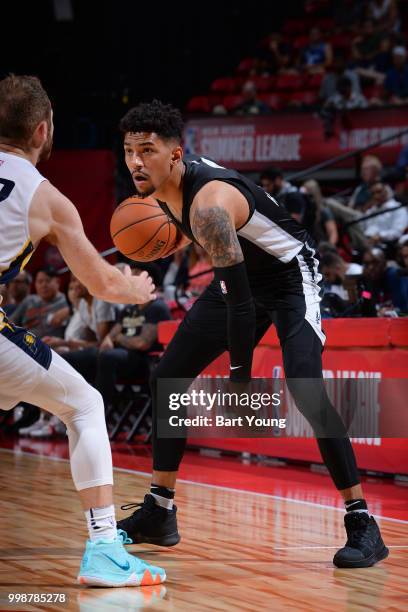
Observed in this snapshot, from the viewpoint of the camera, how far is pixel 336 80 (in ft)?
43.3

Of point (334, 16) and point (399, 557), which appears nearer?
point (399, 557)

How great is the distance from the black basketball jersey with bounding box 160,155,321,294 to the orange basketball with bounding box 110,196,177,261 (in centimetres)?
25

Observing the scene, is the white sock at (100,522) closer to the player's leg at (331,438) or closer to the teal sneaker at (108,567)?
the teal sneaker at (108,567)

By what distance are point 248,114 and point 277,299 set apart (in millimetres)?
9042

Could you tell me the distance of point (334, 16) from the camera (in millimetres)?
15438

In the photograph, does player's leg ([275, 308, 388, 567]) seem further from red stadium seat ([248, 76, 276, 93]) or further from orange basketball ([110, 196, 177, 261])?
red stadium seat ([248, 76, 276, 93])

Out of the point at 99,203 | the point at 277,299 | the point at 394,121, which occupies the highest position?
the point at 394,121

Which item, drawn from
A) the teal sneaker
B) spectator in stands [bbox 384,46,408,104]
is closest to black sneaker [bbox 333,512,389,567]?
the teal sneaker

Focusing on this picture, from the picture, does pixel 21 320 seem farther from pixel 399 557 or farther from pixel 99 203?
pixel 399 557

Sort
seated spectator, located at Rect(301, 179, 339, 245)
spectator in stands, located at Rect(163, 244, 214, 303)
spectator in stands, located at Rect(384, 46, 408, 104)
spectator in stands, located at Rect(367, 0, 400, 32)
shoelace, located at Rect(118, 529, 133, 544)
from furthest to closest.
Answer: spectator in stands, located at Rect(367, 0, 400, 32) < spectator in stands, located at Rect(384, 46, 408, 104) < seated spectator, located at Rect(301, 179, 339, 245) < spectator in stands, located at Rect(163, 244, 214, 303) < shoelace, located at Rect(118, 529, 133, 544)

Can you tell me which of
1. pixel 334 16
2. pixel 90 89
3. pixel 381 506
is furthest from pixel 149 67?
pixel 381 506

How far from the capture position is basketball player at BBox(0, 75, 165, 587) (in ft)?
10.5

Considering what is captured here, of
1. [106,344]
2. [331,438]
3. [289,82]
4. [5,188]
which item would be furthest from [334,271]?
[289,82]

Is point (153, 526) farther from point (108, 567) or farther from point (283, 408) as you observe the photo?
point (283, 408)
